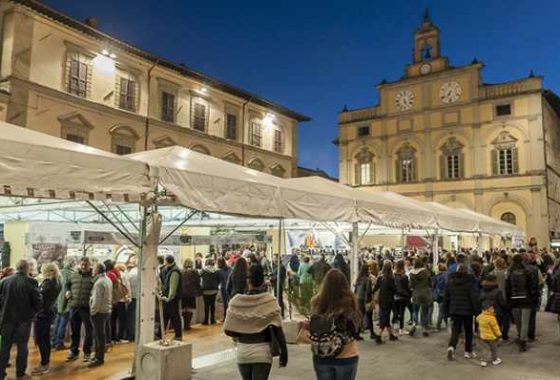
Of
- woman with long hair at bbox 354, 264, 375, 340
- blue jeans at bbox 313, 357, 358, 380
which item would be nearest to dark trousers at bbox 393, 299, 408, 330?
woman with long hair at bbox 354, 264, 375, 340

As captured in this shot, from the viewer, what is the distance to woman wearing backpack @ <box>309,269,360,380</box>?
407cm

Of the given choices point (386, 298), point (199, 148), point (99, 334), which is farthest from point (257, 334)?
point (199, 148)

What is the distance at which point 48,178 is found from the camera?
17.2 feet

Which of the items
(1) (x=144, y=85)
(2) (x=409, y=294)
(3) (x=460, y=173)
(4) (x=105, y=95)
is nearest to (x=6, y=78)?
(4) (x=105, y=95)

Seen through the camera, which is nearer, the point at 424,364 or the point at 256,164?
the point at 424,364

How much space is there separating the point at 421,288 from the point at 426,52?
34.6 metres

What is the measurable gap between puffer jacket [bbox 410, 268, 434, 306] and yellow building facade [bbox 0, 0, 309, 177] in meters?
16.8

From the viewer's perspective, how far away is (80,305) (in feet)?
26.4

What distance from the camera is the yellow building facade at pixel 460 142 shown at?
116 ft

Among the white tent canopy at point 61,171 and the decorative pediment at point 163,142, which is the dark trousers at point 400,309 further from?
the decorative pediment at point 163,142

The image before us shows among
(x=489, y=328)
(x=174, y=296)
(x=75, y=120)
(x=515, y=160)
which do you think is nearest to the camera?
(x=489, y=328)

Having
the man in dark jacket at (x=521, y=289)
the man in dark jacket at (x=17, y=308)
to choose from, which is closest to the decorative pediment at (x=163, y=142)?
the man in dark jacket at (x=17, y=308)

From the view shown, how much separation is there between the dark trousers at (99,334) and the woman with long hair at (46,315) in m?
0.68

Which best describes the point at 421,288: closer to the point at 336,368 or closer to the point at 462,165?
the point at 336,368
